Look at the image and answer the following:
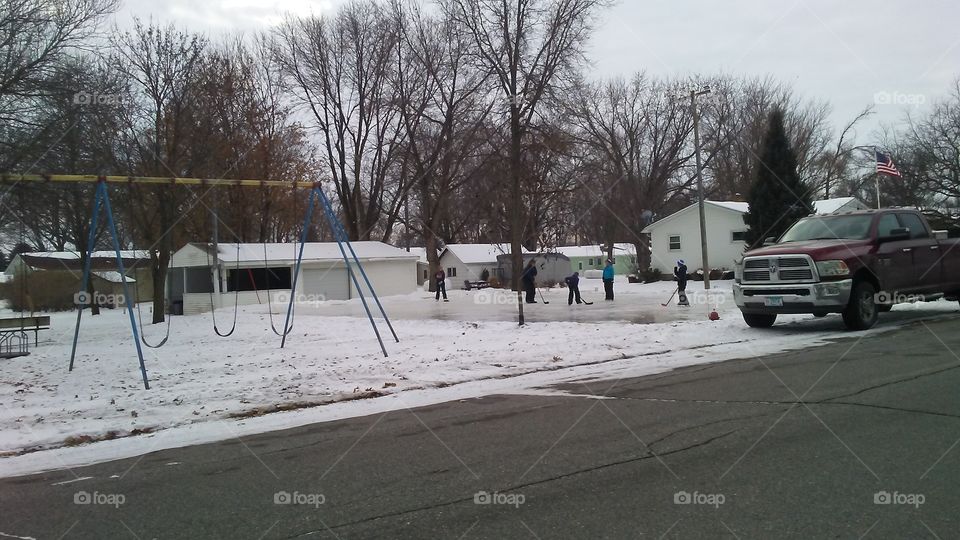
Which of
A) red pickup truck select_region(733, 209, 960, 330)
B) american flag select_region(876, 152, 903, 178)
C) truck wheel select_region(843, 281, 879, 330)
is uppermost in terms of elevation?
american flag select_region(876, 152, 903, 178)

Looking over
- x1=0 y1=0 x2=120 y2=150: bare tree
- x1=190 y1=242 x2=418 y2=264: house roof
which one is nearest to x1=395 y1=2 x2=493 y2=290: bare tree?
x1=190 y1=242 x2=418 y2=264: house roof

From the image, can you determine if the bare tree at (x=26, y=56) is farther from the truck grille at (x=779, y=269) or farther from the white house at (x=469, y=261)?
the white house at (x=469, y=261)

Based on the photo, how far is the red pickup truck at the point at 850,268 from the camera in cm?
1279

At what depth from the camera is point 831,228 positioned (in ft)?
46.0

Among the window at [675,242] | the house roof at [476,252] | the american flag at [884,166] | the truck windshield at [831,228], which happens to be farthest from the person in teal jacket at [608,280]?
the house roof at [476,252]

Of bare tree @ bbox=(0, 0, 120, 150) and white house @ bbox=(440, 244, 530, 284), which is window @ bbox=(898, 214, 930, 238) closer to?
bare tree @ bbox=(0, 0, 120, 150)

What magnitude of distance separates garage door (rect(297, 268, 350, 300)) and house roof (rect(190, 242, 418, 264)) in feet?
3.13

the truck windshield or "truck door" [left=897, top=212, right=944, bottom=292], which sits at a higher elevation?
the truck windshield

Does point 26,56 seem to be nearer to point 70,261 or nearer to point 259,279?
point 259,279

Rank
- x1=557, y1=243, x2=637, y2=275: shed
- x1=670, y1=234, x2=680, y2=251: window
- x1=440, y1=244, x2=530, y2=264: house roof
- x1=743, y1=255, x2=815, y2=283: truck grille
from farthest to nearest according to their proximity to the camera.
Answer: x1=557, y1=243, x2=637, y2=275: shed, x1=440, y1=244, x2=530, y2=264: house roof, x1=670, y1=234, x2=680, y2=251: window, x1=743, y1=255, x2=815, y2=283: truck grille

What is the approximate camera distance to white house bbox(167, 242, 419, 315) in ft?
111

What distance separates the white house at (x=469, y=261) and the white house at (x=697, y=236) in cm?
1364

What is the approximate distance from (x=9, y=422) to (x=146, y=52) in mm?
19841

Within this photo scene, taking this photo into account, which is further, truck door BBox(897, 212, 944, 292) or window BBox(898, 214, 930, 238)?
window BBox(898, 214, 930, 238)
